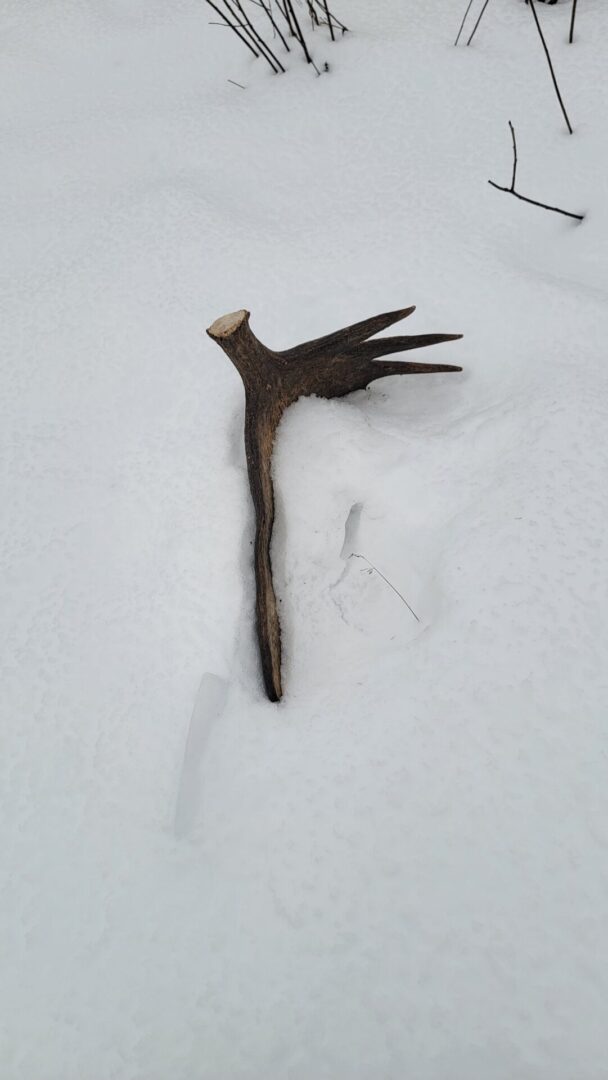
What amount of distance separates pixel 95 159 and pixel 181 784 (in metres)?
1.46

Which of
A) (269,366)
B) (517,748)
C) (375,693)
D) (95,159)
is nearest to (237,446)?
(269,366)

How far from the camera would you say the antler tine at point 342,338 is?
1.07 meters

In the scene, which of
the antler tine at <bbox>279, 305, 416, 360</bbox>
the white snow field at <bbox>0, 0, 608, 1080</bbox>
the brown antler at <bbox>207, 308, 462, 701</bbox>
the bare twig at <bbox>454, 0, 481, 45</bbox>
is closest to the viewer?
the white snow field at <bbox>0, 0, 608, 1080</bbox>

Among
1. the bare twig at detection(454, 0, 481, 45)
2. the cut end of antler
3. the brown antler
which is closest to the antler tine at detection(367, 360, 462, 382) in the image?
the brown antler

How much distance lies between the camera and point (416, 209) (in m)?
1.37

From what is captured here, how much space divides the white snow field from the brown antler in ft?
0.14

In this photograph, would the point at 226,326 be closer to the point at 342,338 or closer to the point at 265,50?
the point at 342,338

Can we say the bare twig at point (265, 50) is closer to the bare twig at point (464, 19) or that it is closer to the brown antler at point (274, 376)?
the bare twig at point (464, 19)

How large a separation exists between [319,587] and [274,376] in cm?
32

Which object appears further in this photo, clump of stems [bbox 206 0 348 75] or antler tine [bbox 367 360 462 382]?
clump of stems [bbox 206 0 348 75]

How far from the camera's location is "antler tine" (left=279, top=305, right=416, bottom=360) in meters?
1.07

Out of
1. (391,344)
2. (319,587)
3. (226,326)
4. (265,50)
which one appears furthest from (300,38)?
(319,587)

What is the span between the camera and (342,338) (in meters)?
1.07

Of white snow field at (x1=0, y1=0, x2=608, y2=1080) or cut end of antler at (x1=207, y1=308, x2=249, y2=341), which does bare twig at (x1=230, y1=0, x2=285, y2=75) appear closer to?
white snow field at (x1=0, y1=0, x2=608, y2=1080)
